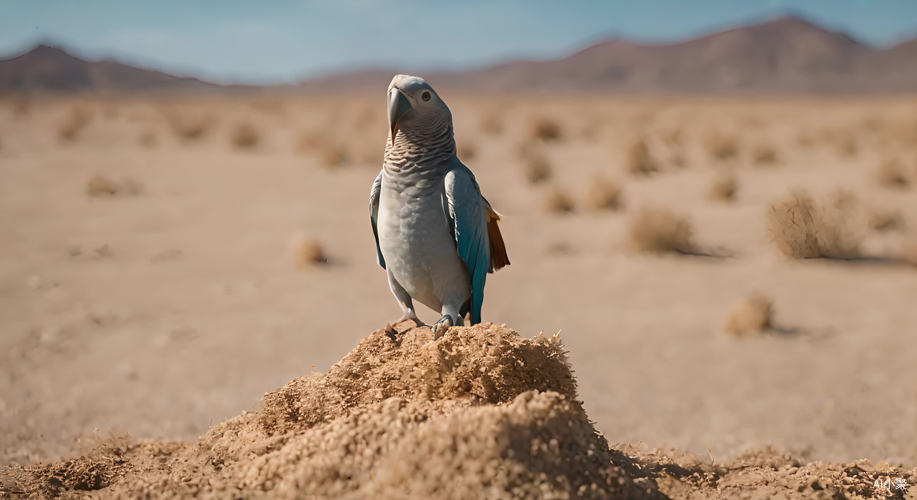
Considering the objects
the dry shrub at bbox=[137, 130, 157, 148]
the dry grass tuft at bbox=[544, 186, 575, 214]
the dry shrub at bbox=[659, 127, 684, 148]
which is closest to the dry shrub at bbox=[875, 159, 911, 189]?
the dry grass tuft at bbox=[544, 186, 575, 214]

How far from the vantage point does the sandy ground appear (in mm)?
6707

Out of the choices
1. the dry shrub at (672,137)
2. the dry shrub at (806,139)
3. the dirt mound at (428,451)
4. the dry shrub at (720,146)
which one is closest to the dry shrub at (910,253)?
the dirt mound at (428,451)

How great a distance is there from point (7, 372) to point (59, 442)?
225cm

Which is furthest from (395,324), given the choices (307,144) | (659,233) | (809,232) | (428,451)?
(307,144)

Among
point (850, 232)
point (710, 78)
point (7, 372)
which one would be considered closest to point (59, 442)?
point (7, 372)

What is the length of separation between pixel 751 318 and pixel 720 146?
53.3ft

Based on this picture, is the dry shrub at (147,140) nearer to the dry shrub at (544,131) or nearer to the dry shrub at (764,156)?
the dry shrub at (544,131)

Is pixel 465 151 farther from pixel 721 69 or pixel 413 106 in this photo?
pixel 721 69

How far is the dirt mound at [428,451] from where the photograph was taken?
8.93ft

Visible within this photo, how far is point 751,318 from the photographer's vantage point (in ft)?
29.1

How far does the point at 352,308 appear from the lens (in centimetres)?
989

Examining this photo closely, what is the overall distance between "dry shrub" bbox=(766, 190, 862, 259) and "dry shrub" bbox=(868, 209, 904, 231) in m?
1.98

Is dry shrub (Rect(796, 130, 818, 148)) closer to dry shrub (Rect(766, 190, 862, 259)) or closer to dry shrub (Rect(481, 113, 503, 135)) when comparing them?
dry shrub (Rect(481, 113, 503, 135))

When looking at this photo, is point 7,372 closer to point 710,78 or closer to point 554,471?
point 554,471
